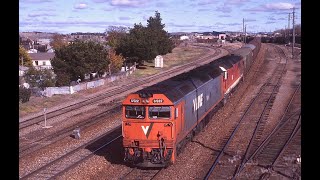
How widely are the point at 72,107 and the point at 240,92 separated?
17695mm

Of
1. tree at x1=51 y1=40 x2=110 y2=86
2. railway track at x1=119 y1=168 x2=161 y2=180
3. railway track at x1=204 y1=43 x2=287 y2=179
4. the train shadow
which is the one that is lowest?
railway track at x1=119 y1=168 x2=161 y2=180

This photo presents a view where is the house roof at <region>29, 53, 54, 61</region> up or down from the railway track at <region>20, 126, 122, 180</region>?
up

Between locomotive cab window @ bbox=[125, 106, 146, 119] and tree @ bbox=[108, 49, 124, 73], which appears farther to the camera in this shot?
tree @ bbox=[108, 49, 124, 73]

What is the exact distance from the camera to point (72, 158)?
20.9 m

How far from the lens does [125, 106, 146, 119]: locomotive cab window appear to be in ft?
58.4

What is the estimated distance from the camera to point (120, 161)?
19797 mm

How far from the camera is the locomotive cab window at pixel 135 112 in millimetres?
17797

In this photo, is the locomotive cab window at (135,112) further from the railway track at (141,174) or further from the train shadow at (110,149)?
the train shadow at (110,149)

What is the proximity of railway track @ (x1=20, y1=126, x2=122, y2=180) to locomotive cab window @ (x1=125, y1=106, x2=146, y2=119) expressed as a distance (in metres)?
3.95

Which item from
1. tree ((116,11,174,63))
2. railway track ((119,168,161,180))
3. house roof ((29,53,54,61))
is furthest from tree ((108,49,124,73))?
railway track ((119,168,161,180))

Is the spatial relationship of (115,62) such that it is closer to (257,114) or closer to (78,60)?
(78,60)

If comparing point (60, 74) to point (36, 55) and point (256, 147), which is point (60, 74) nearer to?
point (256, 147)

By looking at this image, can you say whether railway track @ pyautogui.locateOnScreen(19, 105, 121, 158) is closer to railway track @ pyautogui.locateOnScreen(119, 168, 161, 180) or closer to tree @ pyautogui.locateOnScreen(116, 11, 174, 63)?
railway track @ pyautogui.locateOnScreen(119, 168, 161, 180)
